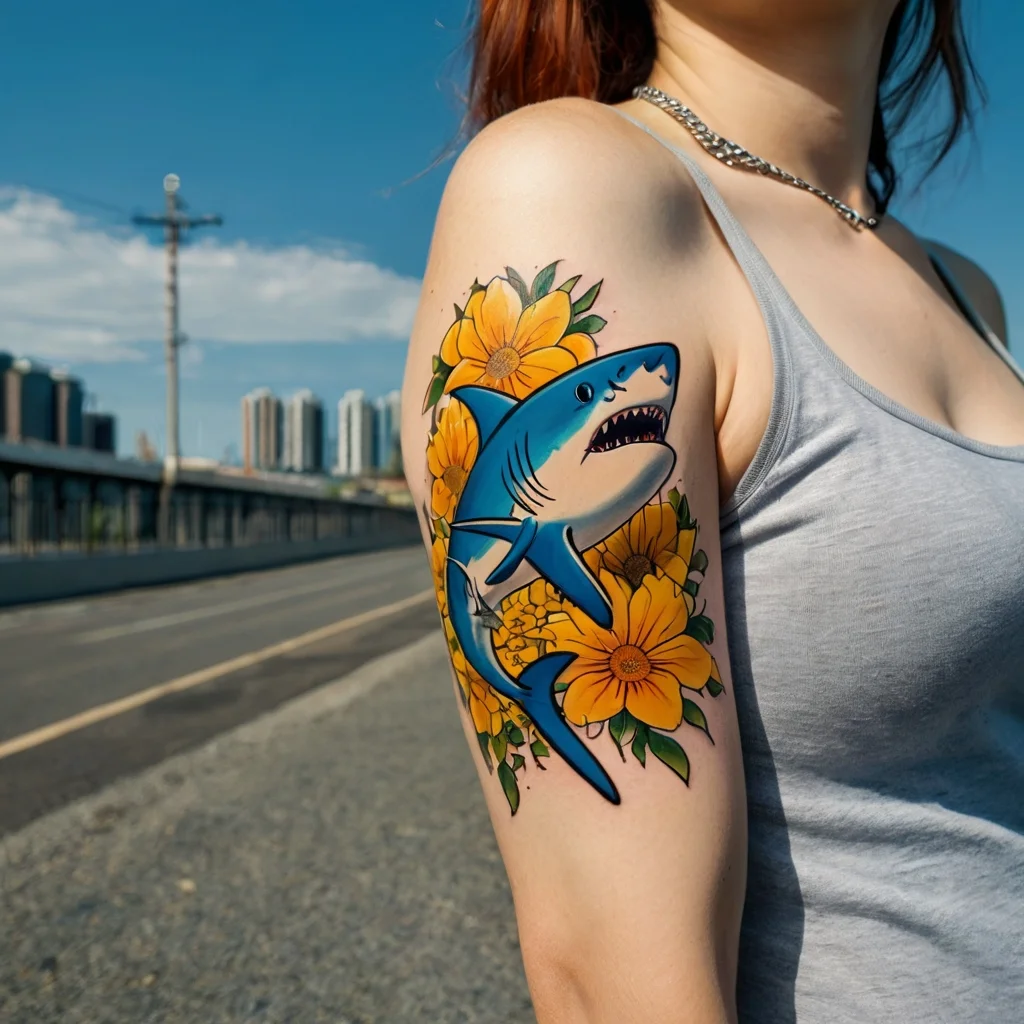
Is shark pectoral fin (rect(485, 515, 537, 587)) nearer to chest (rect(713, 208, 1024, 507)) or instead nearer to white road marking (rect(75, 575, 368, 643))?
chest (rect(713, 208, 1024, 507))

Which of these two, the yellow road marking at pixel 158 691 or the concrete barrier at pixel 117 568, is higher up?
the concrete barrier at pixel 117 568

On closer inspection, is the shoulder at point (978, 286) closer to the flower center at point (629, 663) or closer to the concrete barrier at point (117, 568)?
the flower center at point (629, 663)

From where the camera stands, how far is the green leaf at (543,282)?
0.85 m

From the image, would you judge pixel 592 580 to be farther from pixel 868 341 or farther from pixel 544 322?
pixel 868 341

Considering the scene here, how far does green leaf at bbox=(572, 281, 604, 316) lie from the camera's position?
2.77 feet

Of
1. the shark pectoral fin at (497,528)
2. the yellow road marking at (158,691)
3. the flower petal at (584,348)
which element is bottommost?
the yellow road marking at (158,691)

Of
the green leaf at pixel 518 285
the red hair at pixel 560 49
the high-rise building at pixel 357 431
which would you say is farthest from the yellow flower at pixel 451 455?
the high-rise building at pixel 357 431

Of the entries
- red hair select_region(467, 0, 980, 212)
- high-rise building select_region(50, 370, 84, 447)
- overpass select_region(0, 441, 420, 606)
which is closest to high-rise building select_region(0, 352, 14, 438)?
high-rise building select_region(50, 370, 84, 447)

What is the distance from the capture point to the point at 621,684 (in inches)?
33.0

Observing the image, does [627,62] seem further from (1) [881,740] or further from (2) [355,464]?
(2) [355,464]

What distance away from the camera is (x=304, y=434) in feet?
358

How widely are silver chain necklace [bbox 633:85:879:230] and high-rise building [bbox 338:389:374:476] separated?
12100 centimetres

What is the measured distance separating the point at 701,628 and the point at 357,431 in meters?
122

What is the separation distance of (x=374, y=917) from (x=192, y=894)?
2.34 ft
